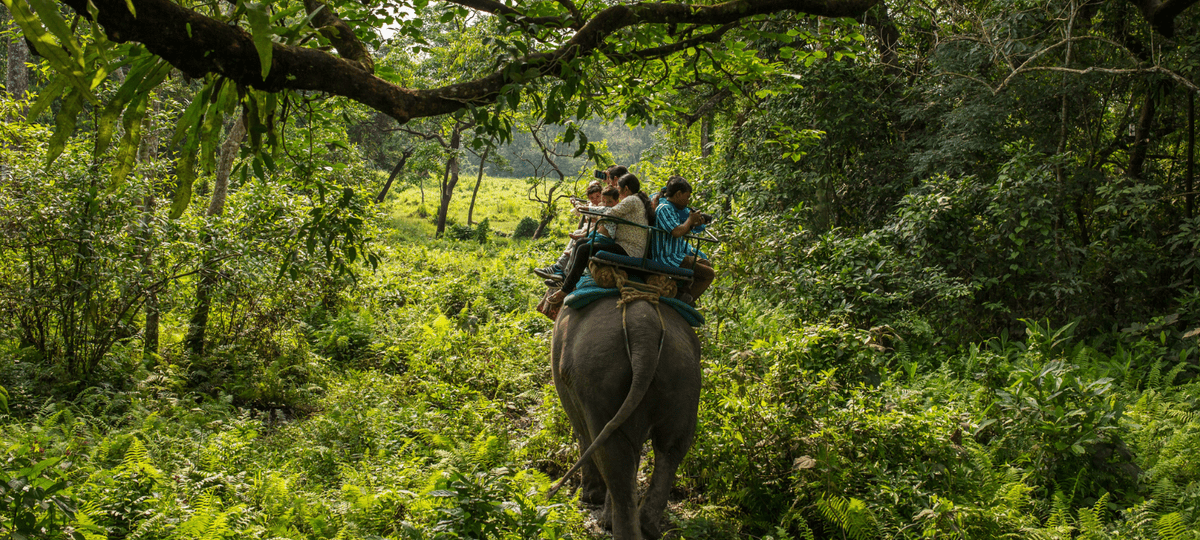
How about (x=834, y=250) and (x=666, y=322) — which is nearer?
(x=666, y=322)

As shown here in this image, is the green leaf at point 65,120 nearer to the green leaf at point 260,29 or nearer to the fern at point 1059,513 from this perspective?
the green leaf at point 260,29

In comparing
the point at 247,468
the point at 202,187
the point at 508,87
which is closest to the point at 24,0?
the point at 508,87

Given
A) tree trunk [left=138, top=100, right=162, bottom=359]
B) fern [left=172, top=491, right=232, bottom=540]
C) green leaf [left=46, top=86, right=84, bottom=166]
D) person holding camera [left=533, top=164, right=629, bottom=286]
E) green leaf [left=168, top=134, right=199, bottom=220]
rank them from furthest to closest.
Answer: tree trunk [left=138, top=100, right=162, bottom=359] < person holding camera [left=533, top=164, right=629, bottom=286] < fern [left=172, top=491, right=232, bottom=540] < green leaf [left=168, top=134, right=199, bottom=220] < green leaf [left=46, top=86, right=84, bottom=166]

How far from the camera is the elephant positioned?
3.98 meters

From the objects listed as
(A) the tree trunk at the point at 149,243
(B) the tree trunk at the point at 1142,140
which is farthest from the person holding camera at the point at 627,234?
(B) the tree trunk at the point at 1142,140

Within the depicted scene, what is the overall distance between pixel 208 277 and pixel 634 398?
5559 millimetres

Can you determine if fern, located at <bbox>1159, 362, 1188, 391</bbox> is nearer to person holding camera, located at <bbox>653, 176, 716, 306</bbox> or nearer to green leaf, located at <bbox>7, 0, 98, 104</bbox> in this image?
person holding camera, located at <bbox>653, 176, 716, 306</bbox>

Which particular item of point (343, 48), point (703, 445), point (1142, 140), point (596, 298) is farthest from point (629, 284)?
point (1142, 140)

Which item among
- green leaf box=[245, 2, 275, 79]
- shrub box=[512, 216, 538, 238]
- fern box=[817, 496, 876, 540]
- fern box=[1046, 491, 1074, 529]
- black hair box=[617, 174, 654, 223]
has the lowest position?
fern box=[817, 496, 876, 540]

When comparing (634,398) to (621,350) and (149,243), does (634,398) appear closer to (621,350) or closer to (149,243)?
(621,350)

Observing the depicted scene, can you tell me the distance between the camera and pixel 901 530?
382cm

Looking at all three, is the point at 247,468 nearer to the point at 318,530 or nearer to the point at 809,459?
the point at 318,530

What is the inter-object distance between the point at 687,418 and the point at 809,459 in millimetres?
902

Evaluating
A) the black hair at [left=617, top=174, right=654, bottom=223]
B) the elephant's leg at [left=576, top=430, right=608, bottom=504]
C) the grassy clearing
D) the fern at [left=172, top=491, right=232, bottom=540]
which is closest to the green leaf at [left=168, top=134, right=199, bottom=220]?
the fern at [left=172, top=491, right=232, bottom=540]
